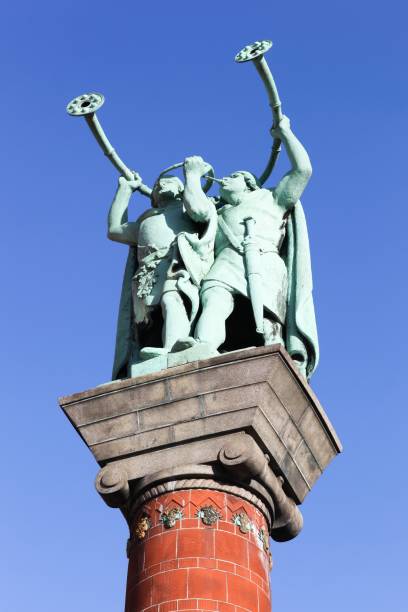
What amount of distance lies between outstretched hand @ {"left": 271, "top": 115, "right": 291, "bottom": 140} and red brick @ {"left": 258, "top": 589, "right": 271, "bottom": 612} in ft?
18.8

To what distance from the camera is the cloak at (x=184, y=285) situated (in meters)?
12.9

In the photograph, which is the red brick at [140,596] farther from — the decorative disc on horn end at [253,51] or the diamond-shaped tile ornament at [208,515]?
the decorative disc on horn end at [253,51]

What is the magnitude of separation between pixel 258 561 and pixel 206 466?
0.97 m

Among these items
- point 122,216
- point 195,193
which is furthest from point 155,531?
point 122,216

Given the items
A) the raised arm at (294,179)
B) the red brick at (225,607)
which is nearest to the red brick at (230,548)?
the red brick at (225,607)

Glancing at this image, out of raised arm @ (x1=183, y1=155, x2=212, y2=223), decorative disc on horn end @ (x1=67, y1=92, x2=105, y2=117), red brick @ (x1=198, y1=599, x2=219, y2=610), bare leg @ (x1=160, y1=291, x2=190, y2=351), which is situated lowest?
red brick @ (x1=198, y1=599, x2=219, y2=610)

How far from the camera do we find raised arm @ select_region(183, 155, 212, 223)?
13523 mm

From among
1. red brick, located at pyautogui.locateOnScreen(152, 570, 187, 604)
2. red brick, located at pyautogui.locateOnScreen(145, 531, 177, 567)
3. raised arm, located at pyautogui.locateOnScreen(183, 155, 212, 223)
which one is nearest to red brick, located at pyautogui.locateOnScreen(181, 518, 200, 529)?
red brick, located at pyautogui.locateOnScreen(145, 531, 177, 567)

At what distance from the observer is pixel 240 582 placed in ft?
34.4

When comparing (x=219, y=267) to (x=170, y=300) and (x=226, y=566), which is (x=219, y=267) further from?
(x=226, y=566)

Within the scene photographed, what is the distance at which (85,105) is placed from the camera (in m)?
15.2

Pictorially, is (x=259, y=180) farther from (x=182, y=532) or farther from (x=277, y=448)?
(x=182, y=532)

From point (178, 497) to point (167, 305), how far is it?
2.45m

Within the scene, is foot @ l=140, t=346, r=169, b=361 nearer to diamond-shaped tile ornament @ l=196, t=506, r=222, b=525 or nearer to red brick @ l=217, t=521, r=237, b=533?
diamond-shaped tile ornament @ l=196, t=506, r=222, b=525
